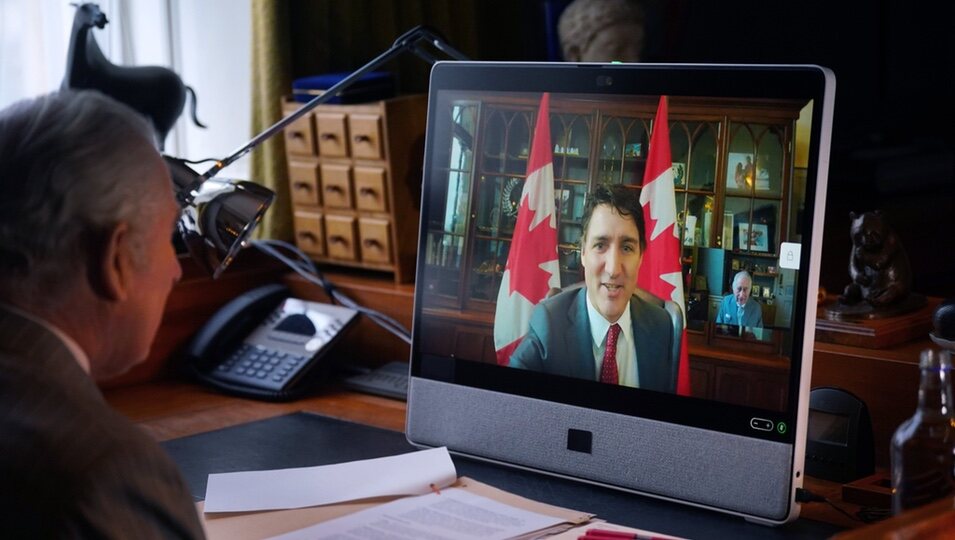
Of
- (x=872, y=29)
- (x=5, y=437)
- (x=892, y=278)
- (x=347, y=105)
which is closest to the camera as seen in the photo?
(x=5, y=437)

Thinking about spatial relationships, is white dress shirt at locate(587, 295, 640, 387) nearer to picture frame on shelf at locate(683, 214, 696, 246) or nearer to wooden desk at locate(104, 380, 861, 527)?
picture frame on shelf at locate(683, 214, 696, 246)

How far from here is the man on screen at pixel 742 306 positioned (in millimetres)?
1178

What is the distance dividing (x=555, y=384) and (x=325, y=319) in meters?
0.60

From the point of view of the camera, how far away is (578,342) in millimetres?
1281

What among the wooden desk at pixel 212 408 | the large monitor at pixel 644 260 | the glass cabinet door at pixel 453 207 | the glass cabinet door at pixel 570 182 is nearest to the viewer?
the large monitor at pixel 644 260

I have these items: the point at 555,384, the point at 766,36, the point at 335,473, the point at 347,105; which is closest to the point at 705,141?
the point at 555,384

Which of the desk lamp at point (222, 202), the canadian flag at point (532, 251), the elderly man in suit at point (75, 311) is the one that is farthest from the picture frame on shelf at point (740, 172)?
the elderly man in suit at point (75, 311)

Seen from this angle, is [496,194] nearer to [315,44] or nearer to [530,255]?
[530,255]

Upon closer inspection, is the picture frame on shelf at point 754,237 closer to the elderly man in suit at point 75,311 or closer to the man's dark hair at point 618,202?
the man's dark hair at point 618,202

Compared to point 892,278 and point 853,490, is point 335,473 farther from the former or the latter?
point 892,278

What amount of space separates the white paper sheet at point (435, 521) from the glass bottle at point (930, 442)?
13.2 inches

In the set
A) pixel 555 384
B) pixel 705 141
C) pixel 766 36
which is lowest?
pixel 555 384

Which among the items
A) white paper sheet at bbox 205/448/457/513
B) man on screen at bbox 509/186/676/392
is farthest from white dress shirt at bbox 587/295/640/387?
white paper sheet at bbox 205/448/457/513

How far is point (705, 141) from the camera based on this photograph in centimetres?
121
